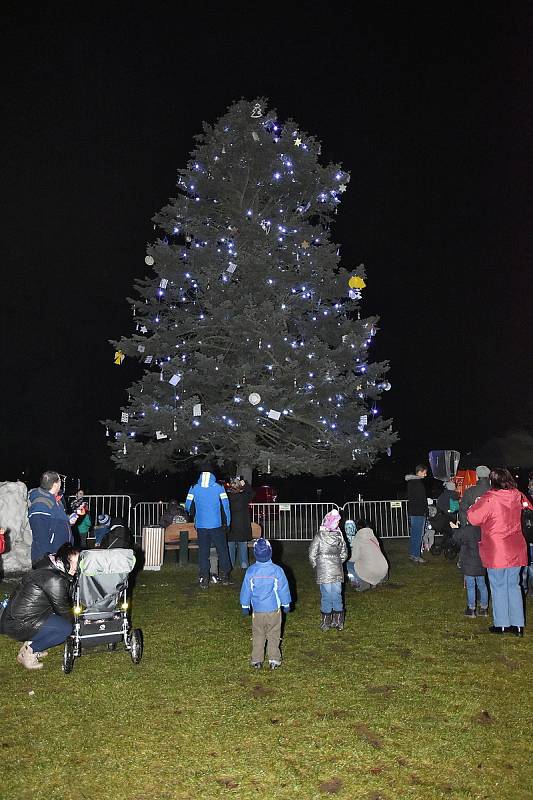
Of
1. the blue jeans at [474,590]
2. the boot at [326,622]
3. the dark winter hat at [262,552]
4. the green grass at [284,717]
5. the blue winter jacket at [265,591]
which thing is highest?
the dark winter hat at [262,552]

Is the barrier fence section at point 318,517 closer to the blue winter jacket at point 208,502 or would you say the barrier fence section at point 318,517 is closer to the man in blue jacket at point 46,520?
the blue winter jacket at point 208,502

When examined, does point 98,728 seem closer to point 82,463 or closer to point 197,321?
point 197,321

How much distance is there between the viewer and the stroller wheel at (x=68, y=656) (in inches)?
247

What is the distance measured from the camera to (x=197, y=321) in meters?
18.0

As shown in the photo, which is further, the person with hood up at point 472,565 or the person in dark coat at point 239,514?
the person in dark coat at point 239,514

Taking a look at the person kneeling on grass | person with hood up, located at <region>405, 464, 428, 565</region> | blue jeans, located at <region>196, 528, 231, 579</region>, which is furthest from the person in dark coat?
the person kneeling on grass

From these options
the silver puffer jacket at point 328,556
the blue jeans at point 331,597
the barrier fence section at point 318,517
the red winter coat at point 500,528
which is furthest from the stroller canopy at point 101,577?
the barrier fence section at point 318,517

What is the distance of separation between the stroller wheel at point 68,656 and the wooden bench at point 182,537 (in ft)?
23.1

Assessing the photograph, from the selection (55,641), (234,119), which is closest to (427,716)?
(55,641)

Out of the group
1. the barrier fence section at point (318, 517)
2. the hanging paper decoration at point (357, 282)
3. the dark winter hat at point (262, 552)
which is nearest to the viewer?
the dark winter hat at point (262, 552)

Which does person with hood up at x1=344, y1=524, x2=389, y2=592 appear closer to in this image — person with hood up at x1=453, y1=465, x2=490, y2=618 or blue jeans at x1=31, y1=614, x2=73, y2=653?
person with hood up at x1=453, y1=465, x2=490, y2=618

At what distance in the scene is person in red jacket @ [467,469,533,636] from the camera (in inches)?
285

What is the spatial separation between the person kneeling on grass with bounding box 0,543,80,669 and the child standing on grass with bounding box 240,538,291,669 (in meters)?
1.93

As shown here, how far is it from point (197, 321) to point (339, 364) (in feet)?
15.1
